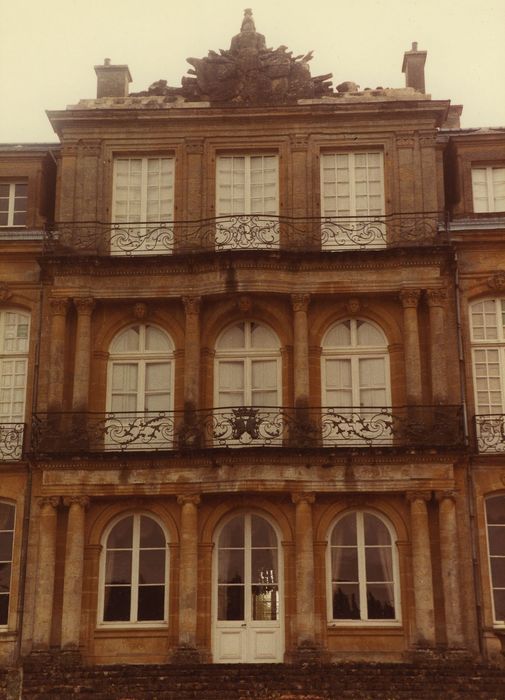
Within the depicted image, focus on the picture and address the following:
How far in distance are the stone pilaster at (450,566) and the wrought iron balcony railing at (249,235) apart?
570 cm

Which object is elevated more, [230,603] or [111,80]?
[111,80]

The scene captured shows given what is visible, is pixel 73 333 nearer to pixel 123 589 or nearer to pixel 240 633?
pixel 123 589

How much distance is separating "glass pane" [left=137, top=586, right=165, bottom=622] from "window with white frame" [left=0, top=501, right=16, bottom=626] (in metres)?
2.76

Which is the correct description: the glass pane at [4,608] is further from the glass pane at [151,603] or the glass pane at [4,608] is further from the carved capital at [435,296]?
the carved capital at [435,296]

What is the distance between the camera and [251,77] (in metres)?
24.9

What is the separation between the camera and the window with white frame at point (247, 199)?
2364cm

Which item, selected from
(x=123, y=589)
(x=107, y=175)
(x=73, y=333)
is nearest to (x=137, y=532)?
(x=123, y=589)

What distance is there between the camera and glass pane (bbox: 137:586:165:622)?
21891mm

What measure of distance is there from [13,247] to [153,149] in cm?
388

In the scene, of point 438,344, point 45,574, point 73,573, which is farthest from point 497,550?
point 45,574

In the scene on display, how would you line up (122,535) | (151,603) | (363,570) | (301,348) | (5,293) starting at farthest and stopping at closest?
(5,293)
(301,348)
(122,535)
(151,603)
(363,570)

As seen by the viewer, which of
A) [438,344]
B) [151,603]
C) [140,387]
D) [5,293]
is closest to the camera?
[151,603]

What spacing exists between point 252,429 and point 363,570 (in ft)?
11.9

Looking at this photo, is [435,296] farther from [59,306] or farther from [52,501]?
[52,501]
